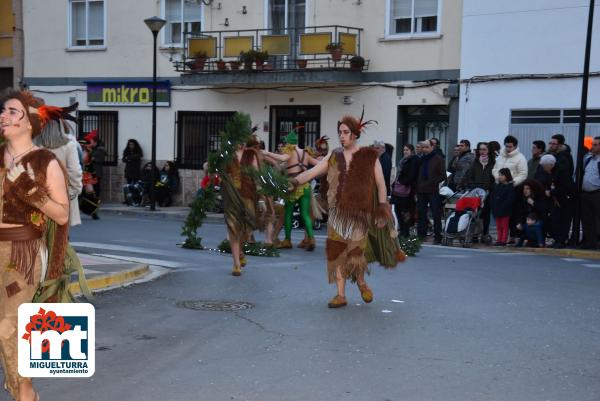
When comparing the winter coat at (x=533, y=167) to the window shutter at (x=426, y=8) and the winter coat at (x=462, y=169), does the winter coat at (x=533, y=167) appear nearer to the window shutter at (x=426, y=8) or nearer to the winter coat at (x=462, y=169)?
the winter coat at (x=462, y=169)

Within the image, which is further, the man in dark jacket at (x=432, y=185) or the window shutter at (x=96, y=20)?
the window shutter at (x=96, y=20)

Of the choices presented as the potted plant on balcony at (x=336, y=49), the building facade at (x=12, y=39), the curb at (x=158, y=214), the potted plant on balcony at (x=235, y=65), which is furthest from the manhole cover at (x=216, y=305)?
the building facade at (x=12, y=39)

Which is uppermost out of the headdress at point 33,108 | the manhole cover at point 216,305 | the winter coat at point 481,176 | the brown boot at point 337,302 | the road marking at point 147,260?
the headdress at point 33,108

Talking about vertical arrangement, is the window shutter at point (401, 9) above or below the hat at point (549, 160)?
above

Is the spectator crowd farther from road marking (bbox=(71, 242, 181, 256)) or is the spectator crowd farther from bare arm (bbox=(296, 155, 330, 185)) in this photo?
bare arm (bbox=(296, 155, 330, 185))

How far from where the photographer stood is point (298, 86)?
24.8 m

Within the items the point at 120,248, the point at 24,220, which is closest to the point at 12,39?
the point at 120,248

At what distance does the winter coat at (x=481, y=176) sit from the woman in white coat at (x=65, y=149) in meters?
9.57

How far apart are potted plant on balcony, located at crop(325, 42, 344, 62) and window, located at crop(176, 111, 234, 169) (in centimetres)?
448

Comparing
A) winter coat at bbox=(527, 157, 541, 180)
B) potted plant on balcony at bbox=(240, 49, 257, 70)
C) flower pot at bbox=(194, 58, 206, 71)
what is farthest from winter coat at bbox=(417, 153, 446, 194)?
flower pot at bbox=(194, 58, 206, 71)

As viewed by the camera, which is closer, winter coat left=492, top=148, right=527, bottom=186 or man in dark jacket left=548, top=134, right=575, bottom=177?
man in dark jacket left=548, top=134, right=575, bottom=177

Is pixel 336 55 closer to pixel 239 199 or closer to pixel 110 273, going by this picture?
pixel 239 199

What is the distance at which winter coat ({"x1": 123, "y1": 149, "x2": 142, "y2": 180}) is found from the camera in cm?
2680

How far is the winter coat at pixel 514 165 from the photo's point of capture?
16859mm
